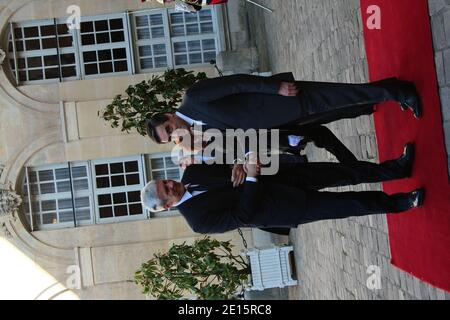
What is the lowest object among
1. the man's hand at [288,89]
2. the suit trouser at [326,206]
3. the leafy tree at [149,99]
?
the suit trouser at [326,206]

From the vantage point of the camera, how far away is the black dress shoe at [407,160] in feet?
15.8

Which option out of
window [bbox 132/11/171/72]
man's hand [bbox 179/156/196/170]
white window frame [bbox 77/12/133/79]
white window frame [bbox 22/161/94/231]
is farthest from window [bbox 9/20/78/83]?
man's hand [bbox 179/156/196/170]

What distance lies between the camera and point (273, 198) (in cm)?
474

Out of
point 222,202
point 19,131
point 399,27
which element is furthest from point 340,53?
point 19,131

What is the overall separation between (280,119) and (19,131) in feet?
33.7

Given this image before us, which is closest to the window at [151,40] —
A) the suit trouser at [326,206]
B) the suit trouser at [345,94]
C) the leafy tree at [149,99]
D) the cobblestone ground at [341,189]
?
the leafy tree at [149,99]

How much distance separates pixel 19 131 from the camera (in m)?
13.6

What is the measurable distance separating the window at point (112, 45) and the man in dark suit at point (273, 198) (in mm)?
9883

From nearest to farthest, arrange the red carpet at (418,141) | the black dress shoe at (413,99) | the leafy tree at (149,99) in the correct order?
the red carpet at (418,141) < the black dress shoe at (413,99) < the leafy tree at (149,99)

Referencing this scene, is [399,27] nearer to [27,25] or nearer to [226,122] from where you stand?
[226,122]

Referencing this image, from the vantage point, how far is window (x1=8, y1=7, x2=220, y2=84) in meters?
14.1

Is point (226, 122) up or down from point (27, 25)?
down

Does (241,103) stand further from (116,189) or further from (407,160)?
(116,189)

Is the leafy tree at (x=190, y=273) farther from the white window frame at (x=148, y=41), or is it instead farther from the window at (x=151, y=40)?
the window at (x=151, y=40)
